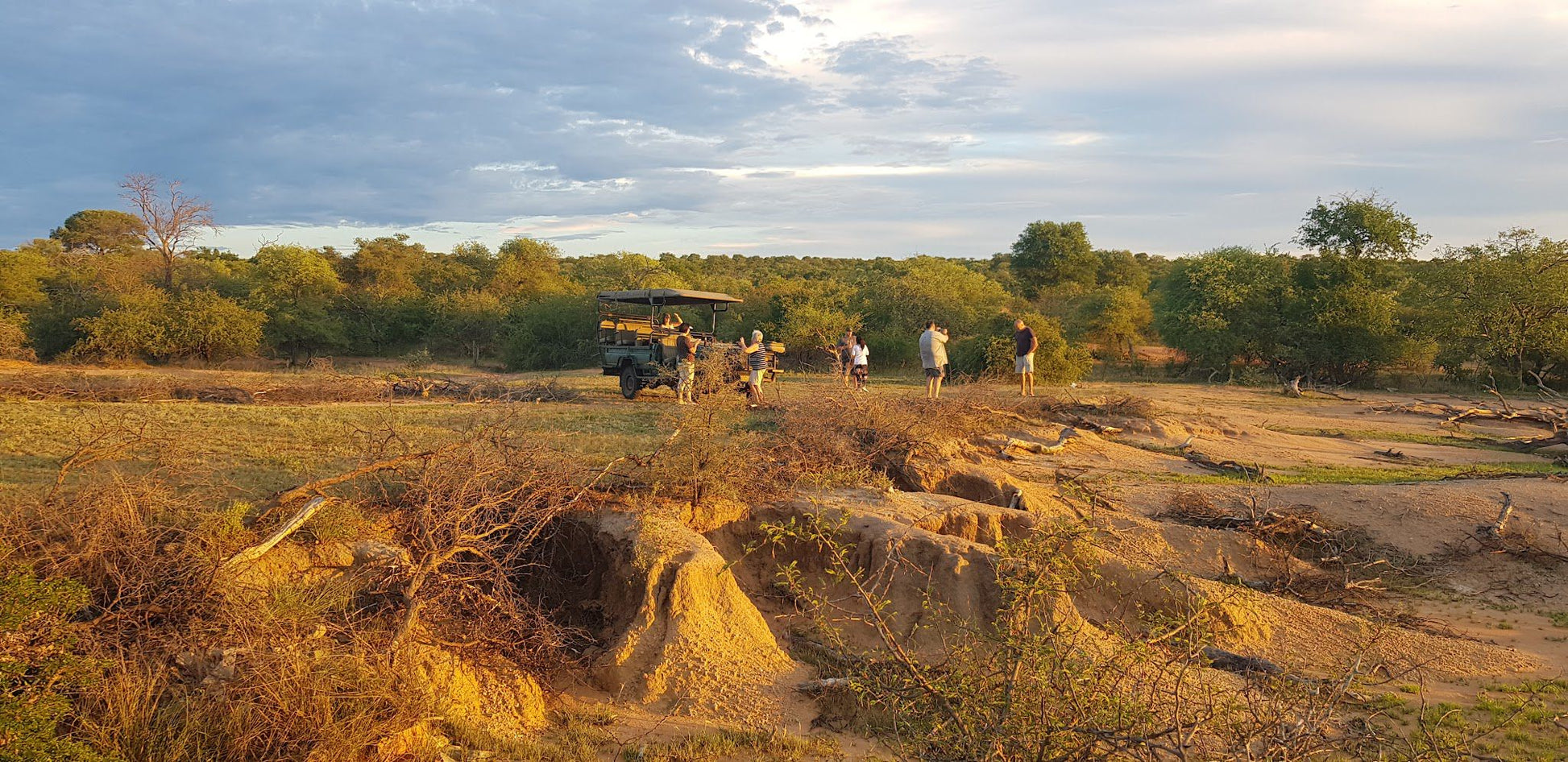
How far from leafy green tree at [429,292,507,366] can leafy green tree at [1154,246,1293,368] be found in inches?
887

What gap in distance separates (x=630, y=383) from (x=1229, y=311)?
18.6 meters

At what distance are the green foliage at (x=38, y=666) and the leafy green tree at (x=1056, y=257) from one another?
44.5 meters

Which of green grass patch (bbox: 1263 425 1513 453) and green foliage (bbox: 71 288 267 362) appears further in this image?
green foliage (bbox: 71 288 267 362)

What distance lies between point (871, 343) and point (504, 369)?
1234cm

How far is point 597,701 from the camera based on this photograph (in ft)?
20.4

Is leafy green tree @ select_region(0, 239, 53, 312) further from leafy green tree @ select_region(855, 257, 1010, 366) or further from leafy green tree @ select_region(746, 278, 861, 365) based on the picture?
leafy green tree @ select_region(855, 257, 1010, 366)

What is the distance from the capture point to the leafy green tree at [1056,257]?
151 ft

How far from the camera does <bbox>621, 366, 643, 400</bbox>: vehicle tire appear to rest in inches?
695

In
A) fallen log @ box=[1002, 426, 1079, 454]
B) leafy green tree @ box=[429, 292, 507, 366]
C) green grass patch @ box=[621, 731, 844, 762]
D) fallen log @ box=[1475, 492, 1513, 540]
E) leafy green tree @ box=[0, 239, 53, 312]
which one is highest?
leafy green tree @ box=[0, 239, 53, 312]

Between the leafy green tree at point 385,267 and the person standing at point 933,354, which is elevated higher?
the leafy green tree at point 385,267

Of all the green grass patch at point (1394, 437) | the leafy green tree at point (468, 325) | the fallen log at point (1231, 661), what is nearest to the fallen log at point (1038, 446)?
the green grass patch at point (1394, 437)

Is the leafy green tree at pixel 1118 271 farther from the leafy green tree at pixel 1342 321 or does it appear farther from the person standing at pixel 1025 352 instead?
the person standing at pixel 1025 352

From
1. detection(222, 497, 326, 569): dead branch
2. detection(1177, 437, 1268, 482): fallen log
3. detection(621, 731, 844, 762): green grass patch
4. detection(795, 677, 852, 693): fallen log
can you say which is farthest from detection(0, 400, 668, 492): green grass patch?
detection(1177, 437, 1268, 482): fallen log

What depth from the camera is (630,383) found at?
1778 cm
